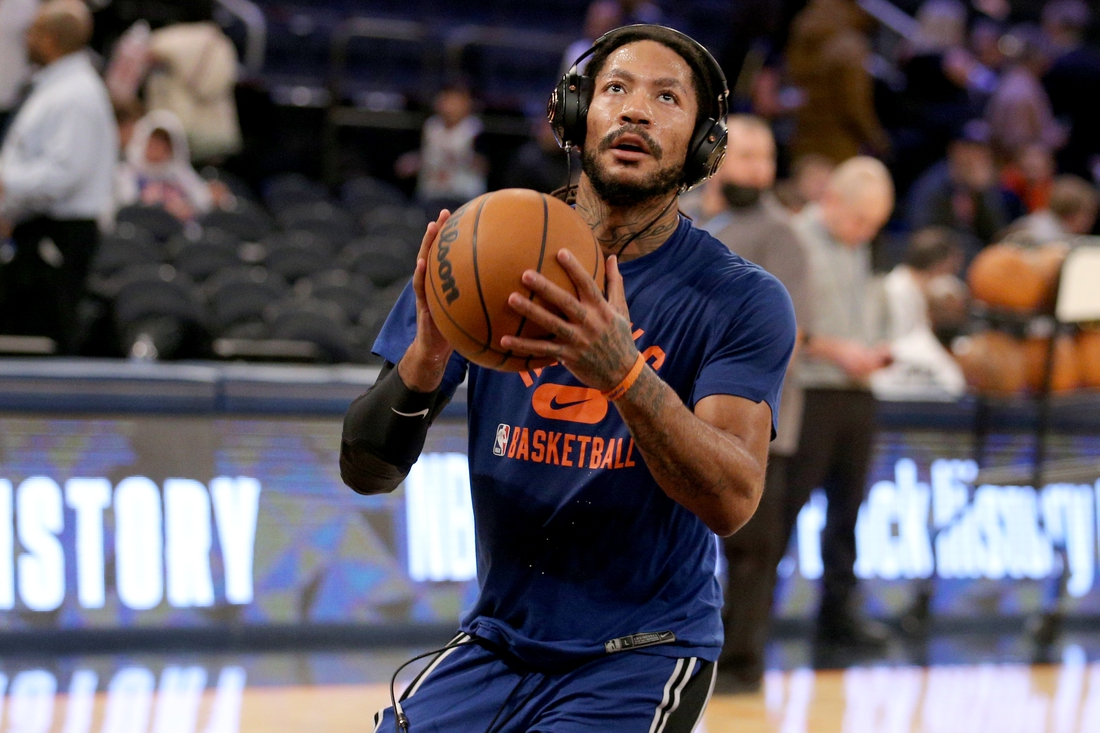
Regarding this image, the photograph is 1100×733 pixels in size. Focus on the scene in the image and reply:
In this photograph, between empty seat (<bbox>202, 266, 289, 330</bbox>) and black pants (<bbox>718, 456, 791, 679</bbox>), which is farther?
empty seat (<bbox>202, 266, 289, 330</bbox>)

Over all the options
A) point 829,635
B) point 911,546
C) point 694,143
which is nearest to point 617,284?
point 694,143

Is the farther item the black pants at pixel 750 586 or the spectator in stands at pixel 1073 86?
the spectator in stands at pixel 1073 86

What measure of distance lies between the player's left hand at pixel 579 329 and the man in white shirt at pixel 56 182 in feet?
17.8

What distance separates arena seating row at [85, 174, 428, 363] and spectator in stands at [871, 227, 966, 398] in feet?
9.86

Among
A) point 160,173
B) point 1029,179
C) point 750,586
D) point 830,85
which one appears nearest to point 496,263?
point 750,586

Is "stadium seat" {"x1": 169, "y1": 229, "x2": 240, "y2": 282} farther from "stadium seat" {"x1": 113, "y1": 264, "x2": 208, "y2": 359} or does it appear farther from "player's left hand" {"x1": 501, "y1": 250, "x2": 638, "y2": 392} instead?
"player's left hand" {"x1": 501, "y1": 250, "x2": 638, "y2": 392}

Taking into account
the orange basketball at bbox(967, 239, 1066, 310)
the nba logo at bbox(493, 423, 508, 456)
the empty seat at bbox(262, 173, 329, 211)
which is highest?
the nba logo at bbox(493, 423, 508, 456)

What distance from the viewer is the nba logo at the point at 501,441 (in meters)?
2.22

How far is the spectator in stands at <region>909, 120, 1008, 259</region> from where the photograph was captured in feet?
37.4

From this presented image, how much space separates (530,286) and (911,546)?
5166mm

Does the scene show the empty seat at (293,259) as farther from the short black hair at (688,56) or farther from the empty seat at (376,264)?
the short black hair at (688,56)

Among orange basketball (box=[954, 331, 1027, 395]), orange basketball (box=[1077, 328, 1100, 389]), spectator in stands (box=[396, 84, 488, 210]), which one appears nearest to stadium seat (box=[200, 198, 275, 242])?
spectator in stands (box=[396, 84, 488, 210])

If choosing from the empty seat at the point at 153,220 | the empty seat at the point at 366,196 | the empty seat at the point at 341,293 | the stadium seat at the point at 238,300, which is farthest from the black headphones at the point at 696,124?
the empty seat at the point at 366,196

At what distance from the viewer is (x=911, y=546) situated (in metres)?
6.45
